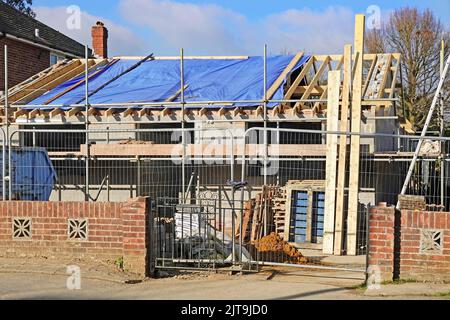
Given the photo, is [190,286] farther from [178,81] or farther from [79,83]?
[79,83]

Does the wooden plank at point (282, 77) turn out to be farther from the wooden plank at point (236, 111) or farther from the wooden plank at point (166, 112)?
the wooden plank at point (166, 112)

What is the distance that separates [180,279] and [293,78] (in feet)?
35.7

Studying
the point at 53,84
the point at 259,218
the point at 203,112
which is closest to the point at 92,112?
the point at 203,112

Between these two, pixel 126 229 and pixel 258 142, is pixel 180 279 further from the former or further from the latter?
pixel 258 142

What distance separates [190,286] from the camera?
8.45 metres

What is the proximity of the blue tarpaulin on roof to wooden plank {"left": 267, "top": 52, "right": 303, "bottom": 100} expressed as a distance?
0.11 m

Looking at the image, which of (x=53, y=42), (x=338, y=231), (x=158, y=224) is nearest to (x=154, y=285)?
(x=158, y=224)

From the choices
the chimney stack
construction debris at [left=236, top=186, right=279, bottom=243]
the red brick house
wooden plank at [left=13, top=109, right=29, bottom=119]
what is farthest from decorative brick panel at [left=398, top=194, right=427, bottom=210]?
the chimney stack

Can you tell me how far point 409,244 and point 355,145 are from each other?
4.43m

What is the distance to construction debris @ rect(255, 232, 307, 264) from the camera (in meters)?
10.8

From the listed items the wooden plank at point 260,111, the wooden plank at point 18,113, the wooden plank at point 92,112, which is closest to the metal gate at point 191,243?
the wooden plank at point 260,111

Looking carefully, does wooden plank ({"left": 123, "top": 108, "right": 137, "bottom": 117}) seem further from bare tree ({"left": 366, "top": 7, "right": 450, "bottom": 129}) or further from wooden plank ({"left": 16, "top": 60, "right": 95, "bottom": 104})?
bare tree ({"left": 366, "top": 7, "right": 450, "bottom": 129})

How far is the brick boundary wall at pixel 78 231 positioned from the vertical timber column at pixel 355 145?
4780 mm

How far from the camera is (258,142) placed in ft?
50.3
